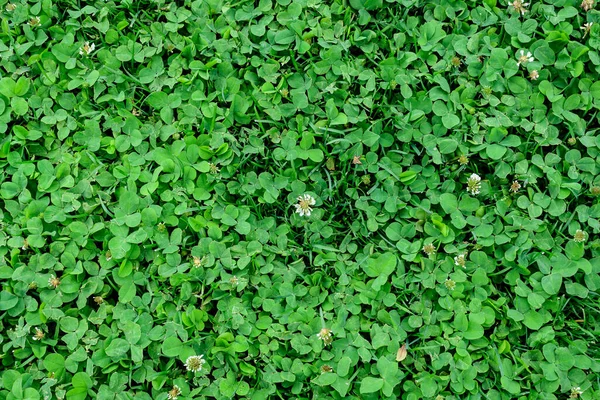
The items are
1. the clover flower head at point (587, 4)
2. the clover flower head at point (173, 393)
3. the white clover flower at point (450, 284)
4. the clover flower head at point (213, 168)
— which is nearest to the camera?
the clover flower head at point (173, 393)

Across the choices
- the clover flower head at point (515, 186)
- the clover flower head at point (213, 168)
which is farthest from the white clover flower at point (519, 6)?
the clover flower head at point (213, 168)

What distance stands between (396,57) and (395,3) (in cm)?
28

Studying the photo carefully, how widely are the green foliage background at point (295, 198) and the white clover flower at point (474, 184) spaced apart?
0.05m

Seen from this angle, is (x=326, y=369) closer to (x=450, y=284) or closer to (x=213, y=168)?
(x=450, y=284)

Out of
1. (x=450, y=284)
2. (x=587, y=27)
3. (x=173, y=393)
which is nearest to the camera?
(x=173, y=393)

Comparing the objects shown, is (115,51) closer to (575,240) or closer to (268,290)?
(268,290)

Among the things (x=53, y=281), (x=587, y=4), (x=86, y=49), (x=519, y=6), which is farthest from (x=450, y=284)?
(x=86, y=49)

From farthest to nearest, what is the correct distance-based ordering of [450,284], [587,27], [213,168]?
[587,27] → [213,168] → [450,284]

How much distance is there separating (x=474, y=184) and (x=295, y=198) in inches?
32.3

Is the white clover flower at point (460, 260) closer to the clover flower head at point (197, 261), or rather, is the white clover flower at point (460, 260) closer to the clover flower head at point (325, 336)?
the clover flower head at point (325, 336)

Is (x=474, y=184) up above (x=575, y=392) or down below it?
above

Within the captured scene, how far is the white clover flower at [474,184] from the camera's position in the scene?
2.59m

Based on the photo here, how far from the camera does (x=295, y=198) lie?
258 cm

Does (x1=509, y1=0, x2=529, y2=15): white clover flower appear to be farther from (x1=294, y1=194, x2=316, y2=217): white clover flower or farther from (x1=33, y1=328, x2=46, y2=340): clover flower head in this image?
(x1=33, y1=328, x2=46, y2=340): clover flower head
